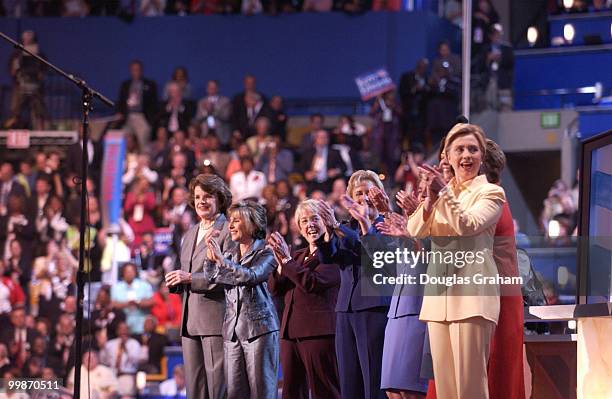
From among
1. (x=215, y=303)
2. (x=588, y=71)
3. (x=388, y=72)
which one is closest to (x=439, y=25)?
(x=388, y=72)

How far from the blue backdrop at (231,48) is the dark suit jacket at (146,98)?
0.98 meters

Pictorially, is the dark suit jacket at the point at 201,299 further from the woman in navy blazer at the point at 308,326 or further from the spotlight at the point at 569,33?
the spotlight at the point at 569,33

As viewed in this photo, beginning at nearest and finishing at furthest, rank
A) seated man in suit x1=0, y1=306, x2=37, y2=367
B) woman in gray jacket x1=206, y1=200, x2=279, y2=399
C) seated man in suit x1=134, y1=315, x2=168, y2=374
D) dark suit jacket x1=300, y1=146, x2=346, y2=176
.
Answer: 1. woman in gray jacket x1=206, y1=200, x2=279, y2=399
2. seated man in suit x1=134, y1=315, x2=168, y2=374
3. seated man in suit x1=0, y1=306, x2=37, y2=367
4. dark suit jacket x1=300, y1=146, x2=346, y2=176

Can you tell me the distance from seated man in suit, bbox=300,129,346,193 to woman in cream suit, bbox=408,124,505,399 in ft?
26.5

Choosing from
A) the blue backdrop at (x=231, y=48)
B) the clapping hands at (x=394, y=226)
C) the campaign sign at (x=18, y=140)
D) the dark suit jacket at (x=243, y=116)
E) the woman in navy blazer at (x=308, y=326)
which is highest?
the blue backdrop at (x=231, y=48)

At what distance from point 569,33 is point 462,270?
10.3 m

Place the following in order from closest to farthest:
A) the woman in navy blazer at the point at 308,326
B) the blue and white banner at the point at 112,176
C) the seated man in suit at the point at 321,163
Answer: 1. the woman in navy blazer at the point at 308,326
2. the seated man in suit at the point at 321,163
3. the blue and white banner at the point at 112,176

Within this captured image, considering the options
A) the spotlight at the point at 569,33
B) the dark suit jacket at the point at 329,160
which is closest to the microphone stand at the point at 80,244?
the dark suit jacket at the point at 329,160

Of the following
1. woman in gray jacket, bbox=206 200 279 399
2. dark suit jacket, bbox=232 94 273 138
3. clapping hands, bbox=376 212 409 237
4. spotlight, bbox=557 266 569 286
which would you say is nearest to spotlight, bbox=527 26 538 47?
dark suit jacket, bbox=232 94 273 138

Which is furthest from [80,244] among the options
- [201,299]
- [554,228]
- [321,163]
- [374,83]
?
[374,83]

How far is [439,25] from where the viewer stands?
15031 mm

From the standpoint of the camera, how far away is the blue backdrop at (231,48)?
15.5 metres

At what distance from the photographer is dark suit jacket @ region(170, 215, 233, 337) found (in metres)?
6.33

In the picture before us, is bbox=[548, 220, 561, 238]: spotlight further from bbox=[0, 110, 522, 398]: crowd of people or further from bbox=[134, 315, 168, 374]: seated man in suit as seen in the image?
bbox=[134, 315, 168, 374]: seated man in suit
